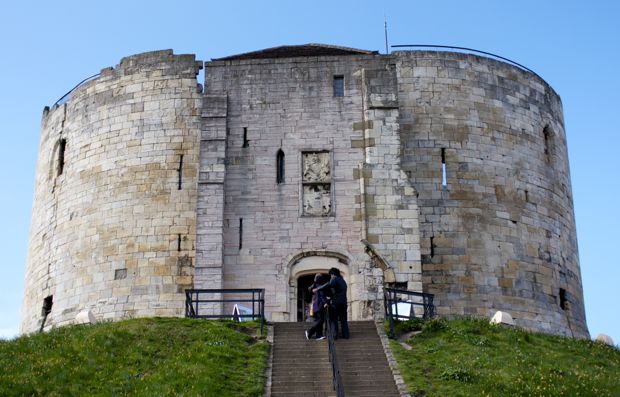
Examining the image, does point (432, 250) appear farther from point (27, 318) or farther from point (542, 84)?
point (27, 318)

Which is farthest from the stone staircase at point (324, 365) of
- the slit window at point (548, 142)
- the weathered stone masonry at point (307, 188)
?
the slit window at point (548, 142)

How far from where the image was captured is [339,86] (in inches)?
1009

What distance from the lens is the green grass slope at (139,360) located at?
15430 mm

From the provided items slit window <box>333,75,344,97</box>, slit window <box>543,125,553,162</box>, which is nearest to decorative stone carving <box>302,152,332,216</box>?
slit window <box>333,75,344,97</box>

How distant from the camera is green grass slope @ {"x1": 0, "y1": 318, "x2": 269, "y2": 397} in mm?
15430

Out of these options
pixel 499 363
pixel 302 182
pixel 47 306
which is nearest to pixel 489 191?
pixel 302 182

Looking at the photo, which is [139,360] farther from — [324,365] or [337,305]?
[337,305]

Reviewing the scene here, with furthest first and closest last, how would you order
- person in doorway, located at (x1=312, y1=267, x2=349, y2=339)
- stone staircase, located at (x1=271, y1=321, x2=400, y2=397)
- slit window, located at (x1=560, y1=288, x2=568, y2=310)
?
1. slit window, located at (x1=560, y1=288, x2=568, y2=310)
2. person in doorway, located at (x1=312, y1=267, x2=349, y2=339)
3. stone staircase, located at (x1=271, y1=321, x2=400, y2=397)

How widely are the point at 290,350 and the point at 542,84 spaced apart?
1436cm

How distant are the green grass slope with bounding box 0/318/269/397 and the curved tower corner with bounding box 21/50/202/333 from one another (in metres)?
5.06

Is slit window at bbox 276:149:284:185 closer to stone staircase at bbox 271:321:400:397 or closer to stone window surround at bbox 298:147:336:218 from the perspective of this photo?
stone window surround at bbox 298:147:336:218

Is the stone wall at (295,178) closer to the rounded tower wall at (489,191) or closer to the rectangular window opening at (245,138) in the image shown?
the rectangular window opening at (245,138)

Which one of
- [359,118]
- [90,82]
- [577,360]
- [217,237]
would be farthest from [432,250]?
[90,82]

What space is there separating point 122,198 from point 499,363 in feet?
40.5
